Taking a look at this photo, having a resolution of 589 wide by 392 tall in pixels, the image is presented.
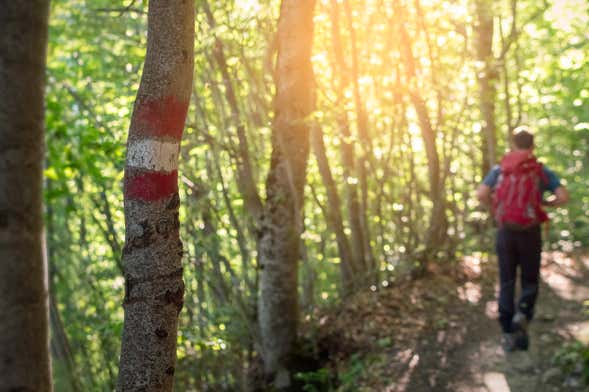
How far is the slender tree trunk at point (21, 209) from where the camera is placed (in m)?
3.90

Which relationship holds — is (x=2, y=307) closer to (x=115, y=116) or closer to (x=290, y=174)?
(x=290, y=174)

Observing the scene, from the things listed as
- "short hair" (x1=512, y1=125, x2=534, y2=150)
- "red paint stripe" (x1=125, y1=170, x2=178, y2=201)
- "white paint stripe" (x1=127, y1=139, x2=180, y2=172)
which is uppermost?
"short hair" (x1=512, y1=125, x2=534, y2=150)

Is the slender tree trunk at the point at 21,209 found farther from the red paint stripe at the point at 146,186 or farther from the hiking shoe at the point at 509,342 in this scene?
the hiking shoe at the point at 509,342

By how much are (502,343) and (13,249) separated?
5.90 meters

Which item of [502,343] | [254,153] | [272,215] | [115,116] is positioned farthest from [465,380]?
[115,116]

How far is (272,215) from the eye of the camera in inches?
339

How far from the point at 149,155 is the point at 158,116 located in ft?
0.66

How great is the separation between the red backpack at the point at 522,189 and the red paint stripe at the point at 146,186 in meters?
4.55

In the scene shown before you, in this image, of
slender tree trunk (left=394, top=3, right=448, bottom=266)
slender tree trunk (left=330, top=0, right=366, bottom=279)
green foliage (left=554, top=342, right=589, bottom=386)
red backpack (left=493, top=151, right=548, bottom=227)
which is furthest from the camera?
slender tree trunk (left=394, top=3, right=448, bottom=266)

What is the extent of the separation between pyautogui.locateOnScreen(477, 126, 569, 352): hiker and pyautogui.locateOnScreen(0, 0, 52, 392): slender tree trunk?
4897 millimetres

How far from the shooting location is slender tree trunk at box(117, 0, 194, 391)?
3893 mm

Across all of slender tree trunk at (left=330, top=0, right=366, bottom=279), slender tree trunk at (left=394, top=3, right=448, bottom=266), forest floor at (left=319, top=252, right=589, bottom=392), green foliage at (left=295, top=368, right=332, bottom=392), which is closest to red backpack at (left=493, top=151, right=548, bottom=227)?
forest floor at (left=319, top=252, right=589, bottom=392)

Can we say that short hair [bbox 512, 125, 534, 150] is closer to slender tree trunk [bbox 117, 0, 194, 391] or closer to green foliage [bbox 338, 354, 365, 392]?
green foliage [bbox 338, 354, 365, 392]

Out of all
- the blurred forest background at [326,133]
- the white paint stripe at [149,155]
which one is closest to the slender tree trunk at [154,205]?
the white paint stripe at [149,155]
